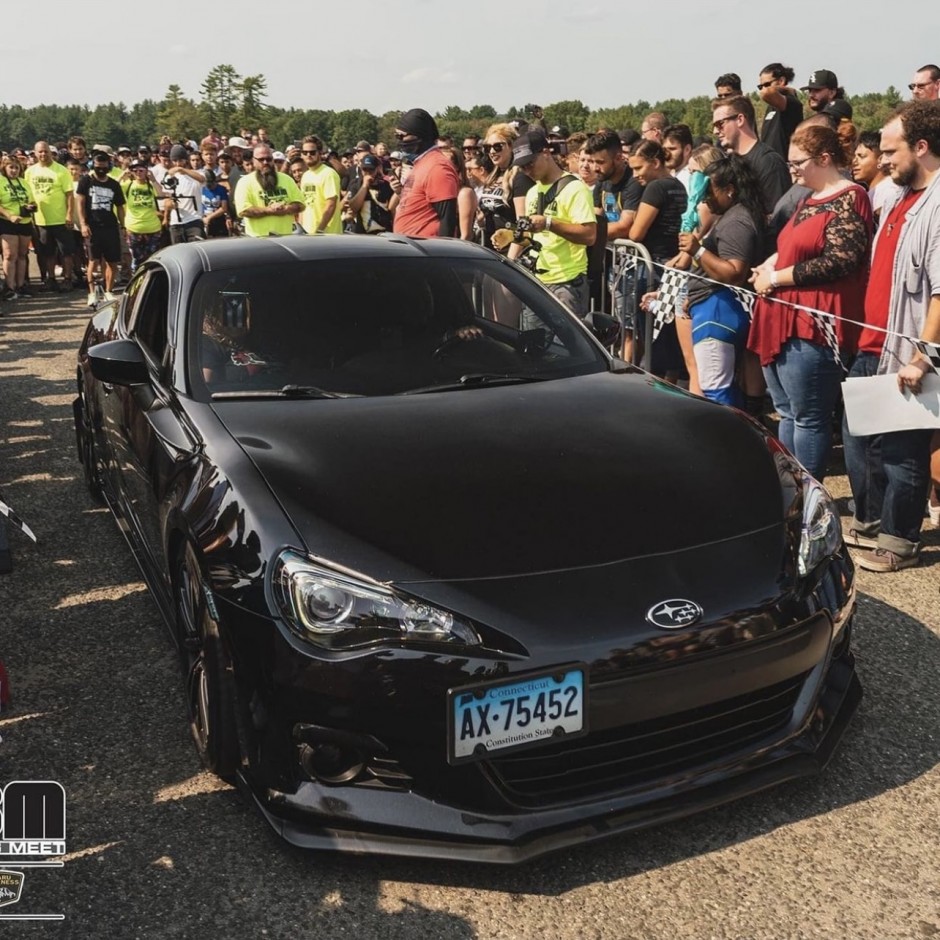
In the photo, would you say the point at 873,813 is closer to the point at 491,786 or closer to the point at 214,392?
the point at 491,786

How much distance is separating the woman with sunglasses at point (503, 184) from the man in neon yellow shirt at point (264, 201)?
7.42 feet

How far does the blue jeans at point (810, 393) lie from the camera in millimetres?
5004

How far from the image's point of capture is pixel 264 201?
11.2 meters

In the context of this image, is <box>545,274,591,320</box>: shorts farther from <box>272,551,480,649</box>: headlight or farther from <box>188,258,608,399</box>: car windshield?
<box>272,551,480,649</box>: headlight

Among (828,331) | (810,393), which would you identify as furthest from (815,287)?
(810,393)

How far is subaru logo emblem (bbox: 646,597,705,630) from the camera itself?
262cm

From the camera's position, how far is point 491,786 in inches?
101

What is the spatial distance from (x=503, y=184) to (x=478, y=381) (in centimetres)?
573

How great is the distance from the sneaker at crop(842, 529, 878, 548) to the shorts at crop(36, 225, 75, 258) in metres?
13.3

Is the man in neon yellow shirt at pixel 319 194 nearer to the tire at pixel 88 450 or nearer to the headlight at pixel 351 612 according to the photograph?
the tire at pixel 88 450

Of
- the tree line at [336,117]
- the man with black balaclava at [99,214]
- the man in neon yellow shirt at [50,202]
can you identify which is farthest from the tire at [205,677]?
the tree line at [336,117]

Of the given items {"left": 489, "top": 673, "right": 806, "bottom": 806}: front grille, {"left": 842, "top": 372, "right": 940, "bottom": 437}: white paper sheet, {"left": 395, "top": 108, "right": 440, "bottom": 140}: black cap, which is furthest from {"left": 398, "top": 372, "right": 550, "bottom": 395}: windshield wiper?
{"left": 395, "top": 108, "right": 440, "bottom": 140}: black cap

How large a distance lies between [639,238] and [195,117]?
98.6 m

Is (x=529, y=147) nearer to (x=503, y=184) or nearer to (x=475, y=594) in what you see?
(x=503, y=184)
